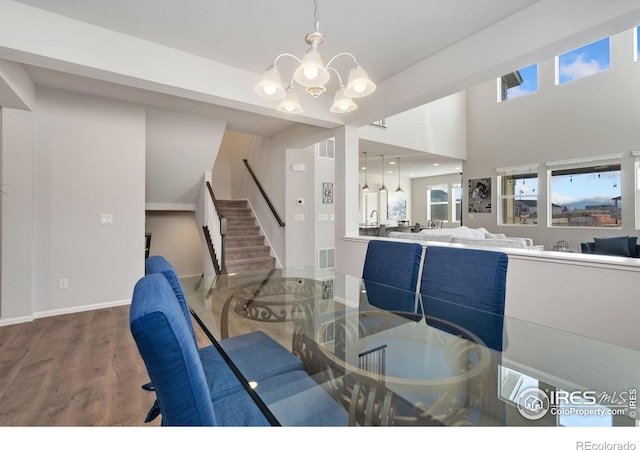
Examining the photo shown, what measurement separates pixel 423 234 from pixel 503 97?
5.16 metres

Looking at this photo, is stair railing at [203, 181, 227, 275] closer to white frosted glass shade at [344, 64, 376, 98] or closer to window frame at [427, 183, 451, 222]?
white frosted glass shade at [344, 64, 376, 98]

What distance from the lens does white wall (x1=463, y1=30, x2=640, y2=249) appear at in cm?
542

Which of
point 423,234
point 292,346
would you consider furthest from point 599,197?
point 292,346

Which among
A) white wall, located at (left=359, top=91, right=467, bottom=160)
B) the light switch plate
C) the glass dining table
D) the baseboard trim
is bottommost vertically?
the baseboard trim

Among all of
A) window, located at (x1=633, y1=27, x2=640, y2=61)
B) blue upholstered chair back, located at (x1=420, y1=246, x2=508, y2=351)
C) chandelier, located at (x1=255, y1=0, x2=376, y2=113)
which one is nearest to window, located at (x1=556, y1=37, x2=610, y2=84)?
window, located at (x1=633, y1=27, x2=640, y2=61)

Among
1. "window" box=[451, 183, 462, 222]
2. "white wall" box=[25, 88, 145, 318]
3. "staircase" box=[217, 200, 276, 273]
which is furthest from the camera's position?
"window" box=[451, 183, 462, 222]

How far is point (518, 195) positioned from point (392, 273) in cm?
636

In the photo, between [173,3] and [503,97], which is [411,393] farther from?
[503,97]

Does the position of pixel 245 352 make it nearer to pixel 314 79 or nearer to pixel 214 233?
pixel 314 79

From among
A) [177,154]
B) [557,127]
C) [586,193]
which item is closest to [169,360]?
[177,154]

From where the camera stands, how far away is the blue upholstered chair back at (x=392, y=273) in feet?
6.33

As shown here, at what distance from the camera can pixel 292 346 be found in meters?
1.56

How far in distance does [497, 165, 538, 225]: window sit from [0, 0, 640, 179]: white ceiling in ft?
17.0

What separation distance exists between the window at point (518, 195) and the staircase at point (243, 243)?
5.69 m
